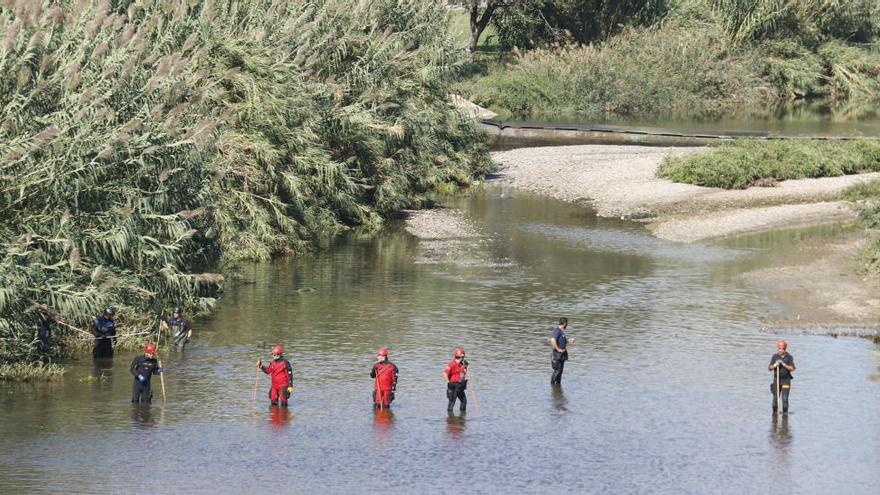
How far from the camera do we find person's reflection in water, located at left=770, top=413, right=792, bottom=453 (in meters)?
29.9

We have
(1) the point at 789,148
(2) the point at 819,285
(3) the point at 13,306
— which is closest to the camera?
(3) the point at 13,306

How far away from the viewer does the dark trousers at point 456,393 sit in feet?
103

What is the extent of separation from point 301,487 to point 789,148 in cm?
Result: 5396

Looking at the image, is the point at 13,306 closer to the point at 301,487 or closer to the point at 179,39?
the point at 301,487

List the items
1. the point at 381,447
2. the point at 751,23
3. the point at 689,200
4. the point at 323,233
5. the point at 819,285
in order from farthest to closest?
the point at 751,23 < the point at 689,200 < the point at 323,233 < the point at 819,285 < the point at 381,447

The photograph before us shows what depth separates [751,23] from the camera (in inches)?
4365

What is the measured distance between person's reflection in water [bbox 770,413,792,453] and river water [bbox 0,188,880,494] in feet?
0.26

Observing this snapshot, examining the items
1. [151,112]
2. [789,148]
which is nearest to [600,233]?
[789,148]

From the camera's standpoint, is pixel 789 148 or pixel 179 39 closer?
pixel 179 39

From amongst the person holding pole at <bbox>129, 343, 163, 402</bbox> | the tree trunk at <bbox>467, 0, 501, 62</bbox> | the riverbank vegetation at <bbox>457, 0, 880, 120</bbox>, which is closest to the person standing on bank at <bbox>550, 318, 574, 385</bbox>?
the person holding pole at <bbox>129, 343, 163, 402</bbox>

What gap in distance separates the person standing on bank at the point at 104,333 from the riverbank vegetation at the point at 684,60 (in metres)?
69.1

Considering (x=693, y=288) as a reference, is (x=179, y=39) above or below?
above

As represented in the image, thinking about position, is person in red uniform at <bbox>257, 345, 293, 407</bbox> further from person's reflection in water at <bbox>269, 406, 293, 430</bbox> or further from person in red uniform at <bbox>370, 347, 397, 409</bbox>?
person in red uniform at <bbox>370, 347, 397, 409</bbox>

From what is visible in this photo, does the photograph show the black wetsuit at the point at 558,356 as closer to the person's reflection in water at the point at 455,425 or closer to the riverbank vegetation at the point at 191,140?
the person's reflection in water at the point at 455,425
